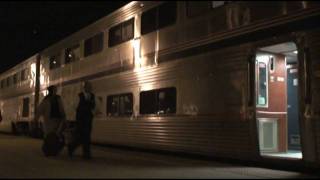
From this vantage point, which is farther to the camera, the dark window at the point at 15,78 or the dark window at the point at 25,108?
the dark window at the point at 15,78

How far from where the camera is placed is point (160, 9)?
1233cm

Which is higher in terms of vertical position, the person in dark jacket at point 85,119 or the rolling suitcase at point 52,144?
the person in dark jacket at point 85,119

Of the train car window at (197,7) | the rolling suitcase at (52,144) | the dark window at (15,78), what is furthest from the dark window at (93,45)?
the dark window at (15,78)

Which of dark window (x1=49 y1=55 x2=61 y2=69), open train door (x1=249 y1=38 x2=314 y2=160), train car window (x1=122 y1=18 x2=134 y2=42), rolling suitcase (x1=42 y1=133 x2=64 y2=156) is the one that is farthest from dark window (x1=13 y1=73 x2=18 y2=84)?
open train door (x1=249 y1=38 x2=314 y2=160)

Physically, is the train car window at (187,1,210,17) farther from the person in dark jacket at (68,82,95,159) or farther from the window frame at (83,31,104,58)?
the window frame at (83,31,104,58)

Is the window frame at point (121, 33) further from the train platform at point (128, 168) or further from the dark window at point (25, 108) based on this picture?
the dark window at point (25, 108)

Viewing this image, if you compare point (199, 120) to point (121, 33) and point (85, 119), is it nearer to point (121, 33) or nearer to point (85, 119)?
point (85, 119)

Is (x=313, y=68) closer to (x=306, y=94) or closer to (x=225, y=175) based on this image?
(x=306, y=94)

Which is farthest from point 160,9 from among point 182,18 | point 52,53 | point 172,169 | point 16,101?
point 16,101

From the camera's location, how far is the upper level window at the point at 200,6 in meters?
10.4

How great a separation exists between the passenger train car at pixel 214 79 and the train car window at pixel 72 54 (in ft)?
5.82

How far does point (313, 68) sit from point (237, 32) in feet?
5.97

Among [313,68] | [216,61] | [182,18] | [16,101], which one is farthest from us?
[16,101]

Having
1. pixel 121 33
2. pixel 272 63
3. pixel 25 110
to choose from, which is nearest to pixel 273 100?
pixel 272 63
